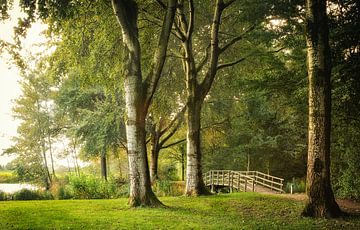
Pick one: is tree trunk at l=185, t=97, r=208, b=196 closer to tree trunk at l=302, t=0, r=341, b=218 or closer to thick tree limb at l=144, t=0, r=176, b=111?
thick tree limb at l=144, t=0, r=176, b=111

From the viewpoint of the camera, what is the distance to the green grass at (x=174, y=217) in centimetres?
937

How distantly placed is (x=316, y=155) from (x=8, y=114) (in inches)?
1407

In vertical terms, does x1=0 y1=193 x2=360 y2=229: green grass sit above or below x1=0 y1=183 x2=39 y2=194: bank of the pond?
above

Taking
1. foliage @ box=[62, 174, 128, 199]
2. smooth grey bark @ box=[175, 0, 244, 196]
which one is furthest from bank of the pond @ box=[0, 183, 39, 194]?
smooth grey bark @ box=[175, 0, 244, 196]

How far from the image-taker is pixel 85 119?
88.4 feet

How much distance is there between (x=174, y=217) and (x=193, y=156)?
629 cm

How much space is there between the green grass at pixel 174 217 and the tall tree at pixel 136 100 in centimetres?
86

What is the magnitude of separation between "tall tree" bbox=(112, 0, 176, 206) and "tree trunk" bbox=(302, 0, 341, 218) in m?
5.37

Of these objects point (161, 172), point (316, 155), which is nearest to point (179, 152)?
point (161, 172)

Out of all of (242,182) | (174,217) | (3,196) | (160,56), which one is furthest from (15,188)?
Result: (174,217)

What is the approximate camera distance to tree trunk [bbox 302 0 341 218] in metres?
10.4

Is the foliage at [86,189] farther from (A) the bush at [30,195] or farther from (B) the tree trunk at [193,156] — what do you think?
(B) the tree trunk at [193,156]

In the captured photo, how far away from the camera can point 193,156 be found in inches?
666

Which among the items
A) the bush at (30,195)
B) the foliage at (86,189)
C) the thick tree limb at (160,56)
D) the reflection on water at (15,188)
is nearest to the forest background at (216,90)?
the foliage at (86,189)
